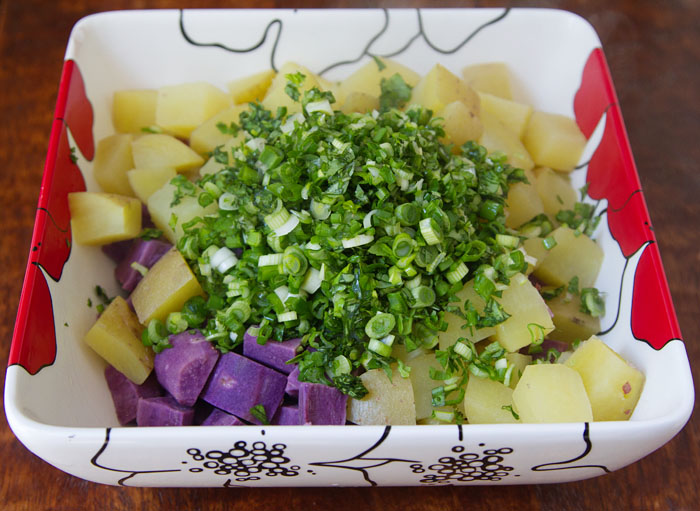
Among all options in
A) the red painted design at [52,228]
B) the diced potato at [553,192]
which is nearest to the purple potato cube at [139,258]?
the red painted design at [52,228]

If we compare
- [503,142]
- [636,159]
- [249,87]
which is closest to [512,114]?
[503,142]

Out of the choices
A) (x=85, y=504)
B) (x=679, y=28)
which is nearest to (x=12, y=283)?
(x=85, y=504)

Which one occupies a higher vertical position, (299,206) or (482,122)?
(482,122)

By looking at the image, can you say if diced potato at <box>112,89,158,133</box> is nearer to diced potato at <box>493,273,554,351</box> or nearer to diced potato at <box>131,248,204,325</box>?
diced potato at <box>131,248,204,325</box>

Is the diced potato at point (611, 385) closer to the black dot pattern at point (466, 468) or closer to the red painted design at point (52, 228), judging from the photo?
the black dot pattern at point (466, 468)

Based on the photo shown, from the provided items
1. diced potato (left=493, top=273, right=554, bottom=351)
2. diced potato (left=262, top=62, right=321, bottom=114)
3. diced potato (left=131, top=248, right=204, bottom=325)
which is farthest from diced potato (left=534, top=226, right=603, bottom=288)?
diced potato (left=131, top=248, right=204, bottom=325)

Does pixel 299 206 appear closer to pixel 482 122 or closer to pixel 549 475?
pixel 482 122
